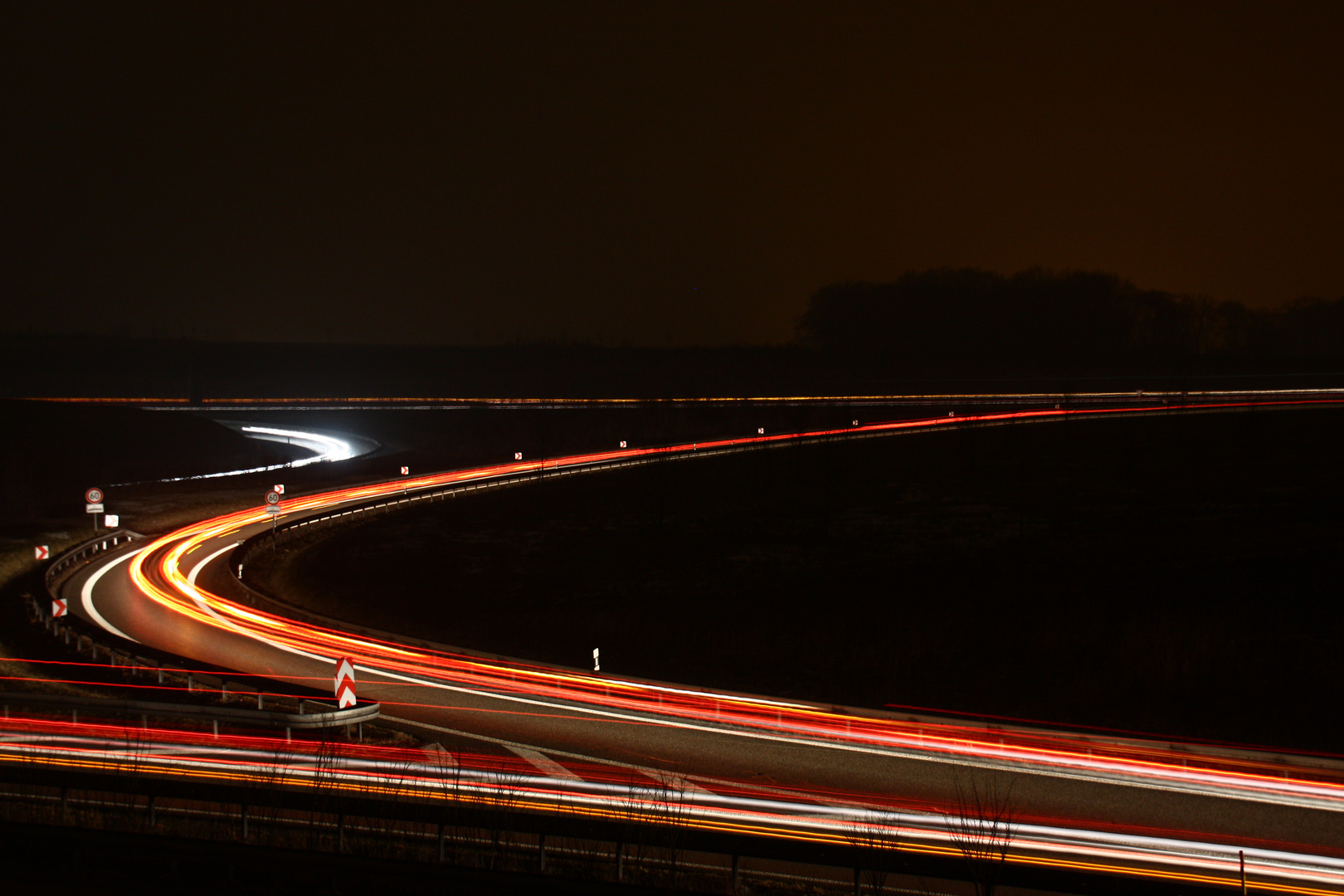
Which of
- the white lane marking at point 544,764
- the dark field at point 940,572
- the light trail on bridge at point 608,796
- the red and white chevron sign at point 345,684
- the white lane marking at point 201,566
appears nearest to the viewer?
the light trail on bridge at point 608,796

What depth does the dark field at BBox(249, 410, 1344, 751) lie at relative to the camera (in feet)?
75.6

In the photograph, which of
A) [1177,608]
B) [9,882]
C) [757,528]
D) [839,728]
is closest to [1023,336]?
[757,528]

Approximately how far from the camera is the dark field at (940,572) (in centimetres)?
2305

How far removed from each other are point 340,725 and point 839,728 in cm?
737

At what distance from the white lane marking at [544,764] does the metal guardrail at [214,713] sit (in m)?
2.34

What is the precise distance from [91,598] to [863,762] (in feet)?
79.2

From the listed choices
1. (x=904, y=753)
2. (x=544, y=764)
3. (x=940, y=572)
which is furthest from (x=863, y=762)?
(x=940, y=572)

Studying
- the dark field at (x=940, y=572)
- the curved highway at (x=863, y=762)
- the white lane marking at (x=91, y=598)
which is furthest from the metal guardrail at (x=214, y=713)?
the dark field at (x=940, y=572)

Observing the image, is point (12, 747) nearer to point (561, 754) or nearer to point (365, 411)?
point (561, 754)

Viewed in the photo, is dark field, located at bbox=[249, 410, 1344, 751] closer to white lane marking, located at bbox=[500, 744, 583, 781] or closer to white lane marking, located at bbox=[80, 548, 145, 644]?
white lane marking, located at bbox=[80, 548, 145, 644]

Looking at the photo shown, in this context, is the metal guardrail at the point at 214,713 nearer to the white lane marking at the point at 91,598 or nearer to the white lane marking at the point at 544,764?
the white lane marking at the point at 544,764

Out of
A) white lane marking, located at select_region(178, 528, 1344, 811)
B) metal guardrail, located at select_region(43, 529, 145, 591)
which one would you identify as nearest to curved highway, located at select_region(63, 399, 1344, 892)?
white lane marking, located at select_region(178, 528, 1344, 811)

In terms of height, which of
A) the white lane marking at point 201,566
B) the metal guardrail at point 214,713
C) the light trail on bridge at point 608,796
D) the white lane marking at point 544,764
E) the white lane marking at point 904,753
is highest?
the white lane marking at point 201,566

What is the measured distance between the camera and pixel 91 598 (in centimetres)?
2758
